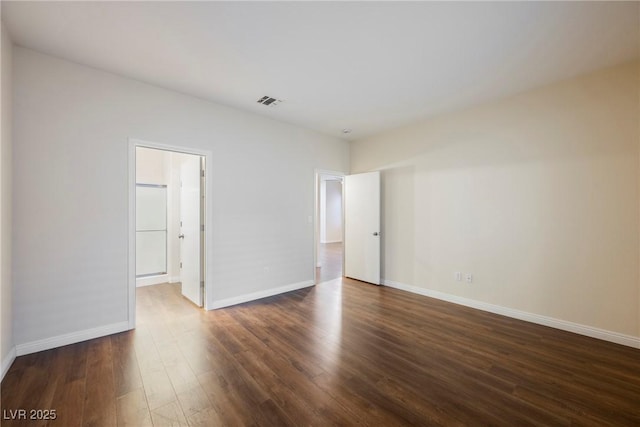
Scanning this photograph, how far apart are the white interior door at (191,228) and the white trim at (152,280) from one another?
3.45 ft

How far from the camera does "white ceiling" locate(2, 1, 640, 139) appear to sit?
197cm

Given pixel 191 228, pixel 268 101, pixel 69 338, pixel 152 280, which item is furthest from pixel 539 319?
pixel 152 280

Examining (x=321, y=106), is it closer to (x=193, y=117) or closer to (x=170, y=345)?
(x=193, y=117)

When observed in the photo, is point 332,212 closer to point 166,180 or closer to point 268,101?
point 166,180

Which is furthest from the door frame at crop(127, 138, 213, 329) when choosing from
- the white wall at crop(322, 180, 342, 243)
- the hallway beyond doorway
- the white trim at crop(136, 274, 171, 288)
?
the white wall at crop(322, 180, 342, 243)

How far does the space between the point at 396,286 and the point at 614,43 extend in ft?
12.9

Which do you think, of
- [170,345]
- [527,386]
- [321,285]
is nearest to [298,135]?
[321,285]

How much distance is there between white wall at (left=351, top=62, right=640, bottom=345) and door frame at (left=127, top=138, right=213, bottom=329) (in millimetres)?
3220

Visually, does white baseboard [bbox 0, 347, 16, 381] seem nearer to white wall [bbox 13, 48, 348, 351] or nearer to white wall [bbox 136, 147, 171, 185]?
white wall [bbox 13, 48, 348, 351]

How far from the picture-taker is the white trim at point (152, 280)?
4.68m

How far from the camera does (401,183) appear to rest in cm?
464

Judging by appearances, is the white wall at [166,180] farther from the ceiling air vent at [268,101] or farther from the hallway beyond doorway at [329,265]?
the hallway beyond doorway at [329,265]

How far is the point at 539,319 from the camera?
3170mm

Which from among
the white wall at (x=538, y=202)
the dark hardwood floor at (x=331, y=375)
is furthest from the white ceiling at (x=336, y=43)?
the dark hardwood floor at (x=331, y=375)
